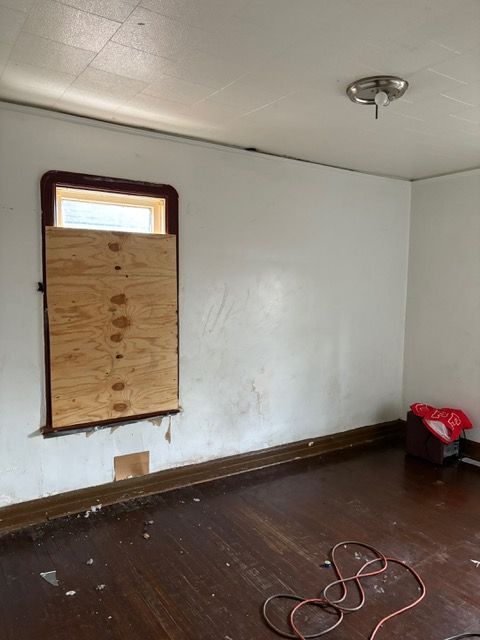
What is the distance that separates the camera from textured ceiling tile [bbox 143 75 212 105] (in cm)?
228

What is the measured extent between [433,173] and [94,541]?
3.96m

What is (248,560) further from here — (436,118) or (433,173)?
(433,173)

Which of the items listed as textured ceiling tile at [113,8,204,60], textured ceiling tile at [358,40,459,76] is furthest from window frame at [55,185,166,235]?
textured ceiling tile at [358,40,459,76]

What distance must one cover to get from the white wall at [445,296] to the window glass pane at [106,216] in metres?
2.68

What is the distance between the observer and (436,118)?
8.93 ft

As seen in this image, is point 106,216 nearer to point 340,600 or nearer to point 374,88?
point 374,88

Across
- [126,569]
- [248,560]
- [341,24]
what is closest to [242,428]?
[248,560]

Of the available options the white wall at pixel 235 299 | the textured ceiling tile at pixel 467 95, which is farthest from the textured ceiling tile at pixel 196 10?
the white wall at pixel 235 299

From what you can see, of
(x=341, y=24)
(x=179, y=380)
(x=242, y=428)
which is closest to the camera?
(x=341, y=24)

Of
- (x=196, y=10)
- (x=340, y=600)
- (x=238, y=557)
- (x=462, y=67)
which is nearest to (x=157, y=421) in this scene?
(x=238, y=557)

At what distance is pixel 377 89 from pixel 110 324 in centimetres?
207

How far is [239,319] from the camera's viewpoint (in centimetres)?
362

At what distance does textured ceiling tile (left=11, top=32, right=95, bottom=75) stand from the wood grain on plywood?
0.98 meters

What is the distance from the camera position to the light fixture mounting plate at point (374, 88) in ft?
7.18
